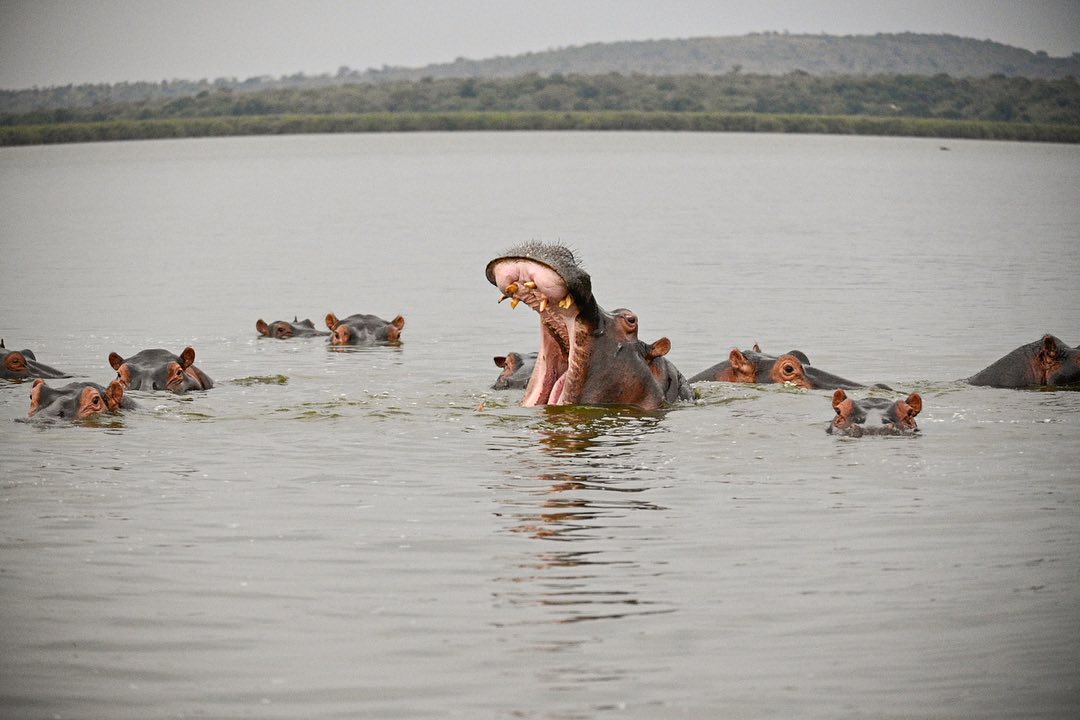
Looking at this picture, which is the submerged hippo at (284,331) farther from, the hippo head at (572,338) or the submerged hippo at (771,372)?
the hippo head at (572,338)

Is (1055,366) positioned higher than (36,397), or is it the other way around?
(1055,366)

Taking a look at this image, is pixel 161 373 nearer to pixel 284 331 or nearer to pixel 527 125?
pixel 284 331

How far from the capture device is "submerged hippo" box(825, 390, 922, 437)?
11.3 m

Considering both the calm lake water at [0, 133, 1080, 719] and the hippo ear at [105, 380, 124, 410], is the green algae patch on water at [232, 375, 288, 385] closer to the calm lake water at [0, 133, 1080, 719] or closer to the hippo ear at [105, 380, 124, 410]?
the calm lake water at [0, 133, 1080, 719]

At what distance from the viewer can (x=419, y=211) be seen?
160 ft

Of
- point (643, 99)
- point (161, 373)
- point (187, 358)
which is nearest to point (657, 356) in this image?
point (187, 358)

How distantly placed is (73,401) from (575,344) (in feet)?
12.0

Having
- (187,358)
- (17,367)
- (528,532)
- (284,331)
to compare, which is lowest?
(528,532)

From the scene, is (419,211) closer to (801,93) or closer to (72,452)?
(72,452)

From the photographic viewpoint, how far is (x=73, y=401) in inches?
460

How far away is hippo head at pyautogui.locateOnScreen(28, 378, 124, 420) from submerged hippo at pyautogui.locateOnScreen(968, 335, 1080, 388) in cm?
711

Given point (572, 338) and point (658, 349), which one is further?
point (658, 349)

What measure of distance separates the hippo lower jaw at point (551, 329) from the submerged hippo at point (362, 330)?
6342mm

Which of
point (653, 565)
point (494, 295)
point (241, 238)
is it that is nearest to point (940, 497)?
point (653, 565)
